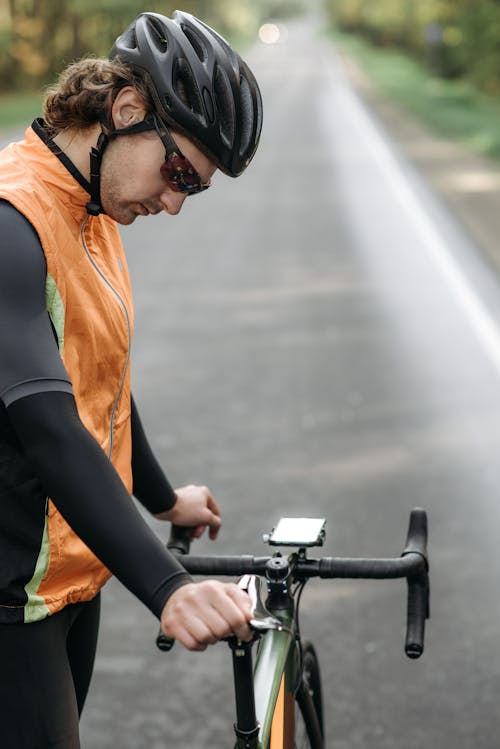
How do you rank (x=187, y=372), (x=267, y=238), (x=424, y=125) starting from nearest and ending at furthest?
(x=187, y=372) < (x=267, y=238) < (x=424, y=125)

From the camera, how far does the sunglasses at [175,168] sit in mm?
2082

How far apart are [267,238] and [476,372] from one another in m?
6.58

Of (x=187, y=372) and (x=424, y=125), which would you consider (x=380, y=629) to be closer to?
(x=187, y=372)

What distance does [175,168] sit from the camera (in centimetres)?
211

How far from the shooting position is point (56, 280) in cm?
202

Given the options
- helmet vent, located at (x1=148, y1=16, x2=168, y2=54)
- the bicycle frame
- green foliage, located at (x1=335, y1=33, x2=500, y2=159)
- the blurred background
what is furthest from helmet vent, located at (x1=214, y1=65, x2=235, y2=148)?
the blurred background

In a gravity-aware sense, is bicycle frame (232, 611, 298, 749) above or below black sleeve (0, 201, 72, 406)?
below

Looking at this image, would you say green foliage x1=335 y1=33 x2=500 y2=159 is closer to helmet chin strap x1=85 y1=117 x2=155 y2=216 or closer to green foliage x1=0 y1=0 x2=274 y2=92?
green foliage x1=0 y1=0 x2=274 y2=92

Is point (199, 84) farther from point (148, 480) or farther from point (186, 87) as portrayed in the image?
point (148, 480)

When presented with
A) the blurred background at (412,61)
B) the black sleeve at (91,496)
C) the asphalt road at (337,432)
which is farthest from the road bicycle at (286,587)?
the blurred background at (412,61)

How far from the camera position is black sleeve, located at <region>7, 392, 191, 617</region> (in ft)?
5.90

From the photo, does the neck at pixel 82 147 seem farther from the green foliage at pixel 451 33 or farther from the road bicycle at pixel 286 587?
the green foliage at pixel 451 33

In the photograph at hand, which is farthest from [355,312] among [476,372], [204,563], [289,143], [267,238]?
[289,143]

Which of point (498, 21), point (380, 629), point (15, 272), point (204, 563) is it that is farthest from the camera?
point (498, 21)
